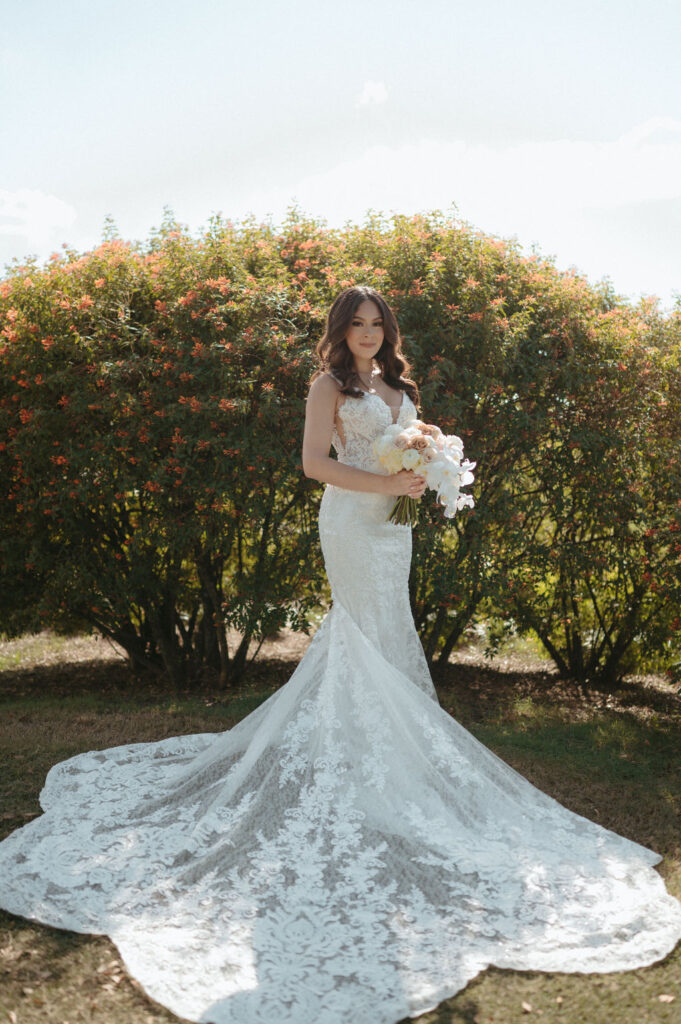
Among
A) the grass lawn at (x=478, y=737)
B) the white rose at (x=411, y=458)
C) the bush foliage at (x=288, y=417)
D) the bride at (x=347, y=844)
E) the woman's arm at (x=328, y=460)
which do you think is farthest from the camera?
the bush foliage at (x=288, y=417)

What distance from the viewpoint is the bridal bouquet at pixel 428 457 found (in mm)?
3877

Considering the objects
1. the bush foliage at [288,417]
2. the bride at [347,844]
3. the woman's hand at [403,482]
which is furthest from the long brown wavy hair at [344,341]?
the bush foliage at [288,417]

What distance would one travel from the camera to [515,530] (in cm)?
667

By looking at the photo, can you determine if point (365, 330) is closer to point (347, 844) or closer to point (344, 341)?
point (344, 341)

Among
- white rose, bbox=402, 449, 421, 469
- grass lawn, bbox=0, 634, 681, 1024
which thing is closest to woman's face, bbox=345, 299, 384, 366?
white rose, bbox=402, 449, 421, 469

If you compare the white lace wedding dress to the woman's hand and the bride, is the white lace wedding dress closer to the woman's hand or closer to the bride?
the bride

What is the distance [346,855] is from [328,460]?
1.69m

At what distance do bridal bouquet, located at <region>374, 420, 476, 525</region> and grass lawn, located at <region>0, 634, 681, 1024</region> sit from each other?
187 cm

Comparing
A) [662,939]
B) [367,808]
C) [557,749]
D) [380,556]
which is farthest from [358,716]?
[557,749]

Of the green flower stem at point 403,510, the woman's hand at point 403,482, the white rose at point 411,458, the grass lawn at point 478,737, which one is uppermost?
the white rose at point 411,458

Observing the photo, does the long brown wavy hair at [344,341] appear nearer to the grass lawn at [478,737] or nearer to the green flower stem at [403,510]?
the green flower stem at [403,510]

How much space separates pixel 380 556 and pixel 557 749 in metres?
2.28

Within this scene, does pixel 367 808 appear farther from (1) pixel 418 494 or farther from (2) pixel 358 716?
(1) pixel 418 494

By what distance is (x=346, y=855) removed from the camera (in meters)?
3.40
